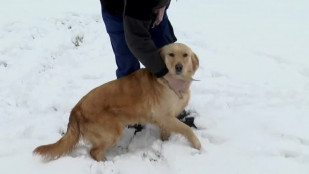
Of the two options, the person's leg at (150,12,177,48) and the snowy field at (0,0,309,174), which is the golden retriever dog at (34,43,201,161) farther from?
the person's leg at (150,12,177,48)

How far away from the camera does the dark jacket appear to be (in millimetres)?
2627

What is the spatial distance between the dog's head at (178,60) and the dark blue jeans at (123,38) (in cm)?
34

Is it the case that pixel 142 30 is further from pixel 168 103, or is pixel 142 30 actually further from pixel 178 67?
pixel 168 103

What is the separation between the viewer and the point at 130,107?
3188 millimetres

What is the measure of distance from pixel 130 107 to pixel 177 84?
443 mm

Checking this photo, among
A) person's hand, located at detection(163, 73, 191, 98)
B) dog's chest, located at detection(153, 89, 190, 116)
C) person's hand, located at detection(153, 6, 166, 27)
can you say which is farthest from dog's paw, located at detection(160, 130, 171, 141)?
person's hand, located at detection(153, 6, 166, 27)

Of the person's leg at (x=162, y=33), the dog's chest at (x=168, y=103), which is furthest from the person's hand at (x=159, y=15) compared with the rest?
the dog's chest at (x=168, y=103)

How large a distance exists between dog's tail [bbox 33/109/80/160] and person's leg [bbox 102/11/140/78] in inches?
28.1

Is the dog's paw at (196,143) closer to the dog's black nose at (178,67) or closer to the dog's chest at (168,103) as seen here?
the dog's chest at (168,103)

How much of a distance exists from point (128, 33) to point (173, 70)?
53 cm

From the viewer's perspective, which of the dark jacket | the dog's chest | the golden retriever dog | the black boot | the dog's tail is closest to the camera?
the dark jacket

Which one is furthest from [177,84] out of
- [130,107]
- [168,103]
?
[130,107]

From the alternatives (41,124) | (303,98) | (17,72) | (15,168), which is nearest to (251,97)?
(303,98)

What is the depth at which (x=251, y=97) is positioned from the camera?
13.0 ft
